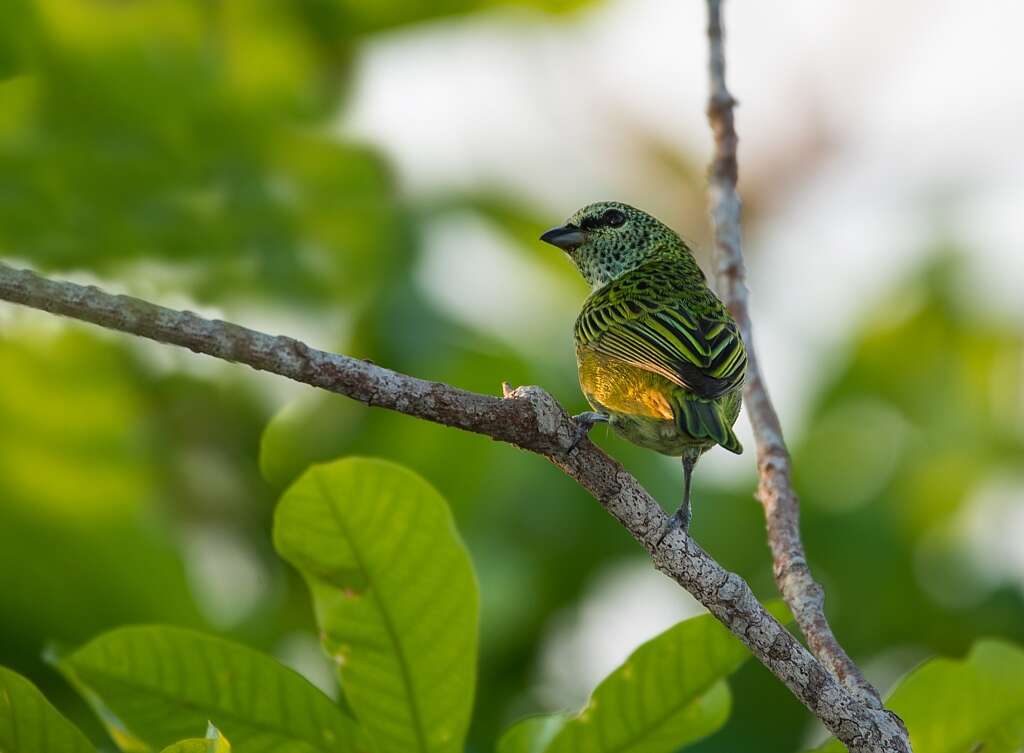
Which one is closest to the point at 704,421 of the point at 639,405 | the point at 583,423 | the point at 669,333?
the point at 639,405

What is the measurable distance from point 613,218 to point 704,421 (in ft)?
6.00

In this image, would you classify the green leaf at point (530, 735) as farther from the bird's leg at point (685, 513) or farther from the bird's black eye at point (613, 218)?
the bird's black eye at point (613, 218)

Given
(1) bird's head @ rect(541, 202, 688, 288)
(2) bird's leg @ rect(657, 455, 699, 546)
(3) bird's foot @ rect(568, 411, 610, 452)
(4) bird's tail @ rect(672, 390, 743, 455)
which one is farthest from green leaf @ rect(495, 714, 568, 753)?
(1) bird's head @ rect(541, 202, 688, 288)

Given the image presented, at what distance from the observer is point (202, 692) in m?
2.28

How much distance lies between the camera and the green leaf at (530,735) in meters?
2.37

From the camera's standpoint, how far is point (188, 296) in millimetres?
3645

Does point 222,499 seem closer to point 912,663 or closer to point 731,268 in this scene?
point 731,268

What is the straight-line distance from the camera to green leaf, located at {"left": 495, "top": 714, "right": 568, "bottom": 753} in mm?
2373

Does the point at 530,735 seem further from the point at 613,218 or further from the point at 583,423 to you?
the point at 613,218

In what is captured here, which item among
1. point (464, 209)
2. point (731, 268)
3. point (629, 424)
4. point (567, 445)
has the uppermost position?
point (464, 209)

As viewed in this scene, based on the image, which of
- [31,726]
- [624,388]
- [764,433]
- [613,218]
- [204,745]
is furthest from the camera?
[613,218]

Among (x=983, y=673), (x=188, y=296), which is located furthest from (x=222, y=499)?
(x=983, y=673)

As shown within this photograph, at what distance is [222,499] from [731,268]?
74.6 inches

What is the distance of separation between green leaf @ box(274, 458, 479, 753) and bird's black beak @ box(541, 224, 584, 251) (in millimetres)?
2545
